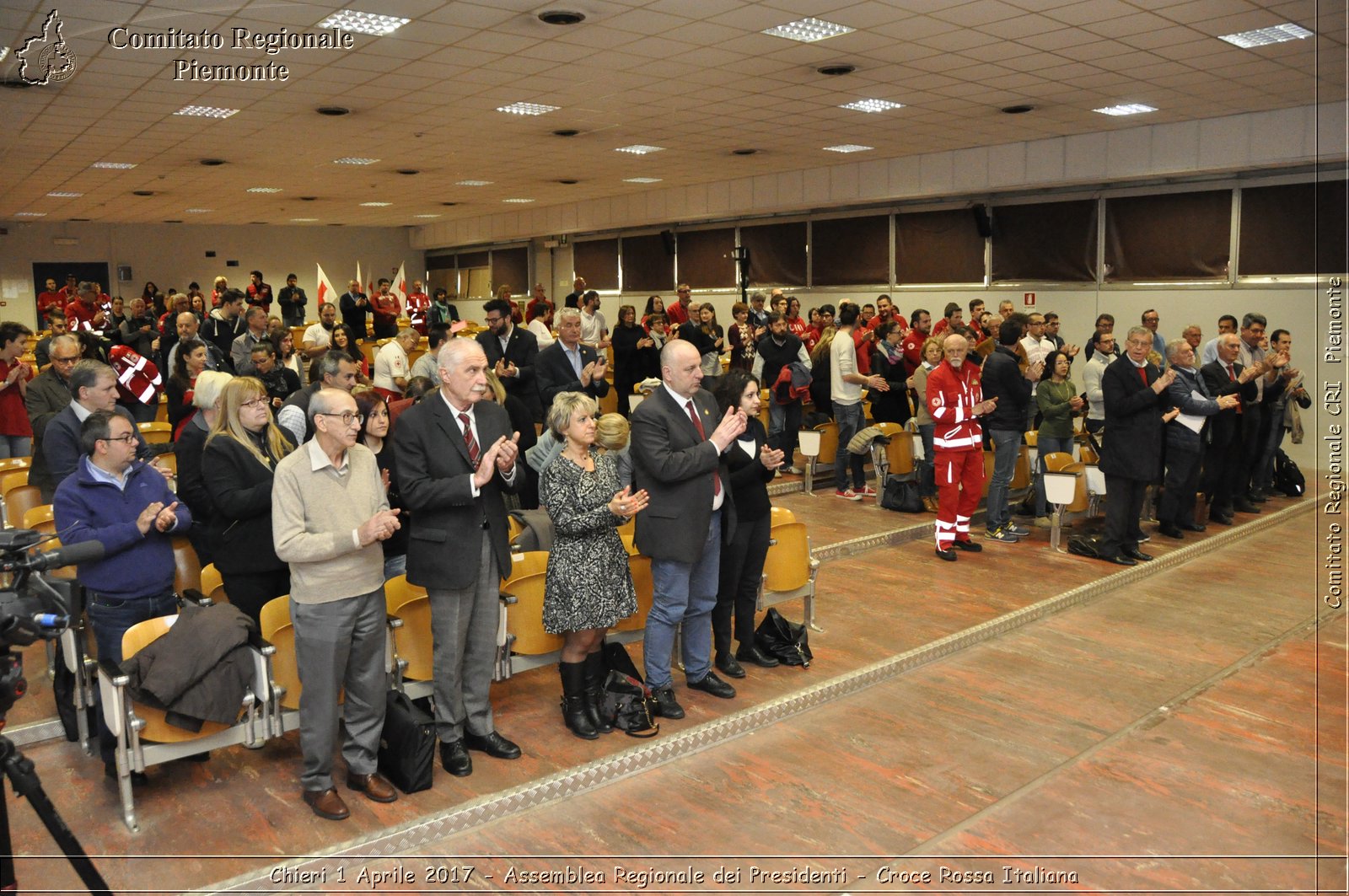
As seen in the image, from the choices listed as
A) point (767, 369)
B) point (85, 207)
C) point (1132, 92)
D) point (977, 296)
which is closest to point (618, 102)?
point (767, 369)

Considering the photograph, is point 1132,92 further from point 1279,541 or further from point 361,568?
point 361,568

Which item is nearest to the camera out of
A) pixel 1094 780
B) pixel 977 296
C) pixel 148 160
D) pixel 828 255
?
pixel 1094 780

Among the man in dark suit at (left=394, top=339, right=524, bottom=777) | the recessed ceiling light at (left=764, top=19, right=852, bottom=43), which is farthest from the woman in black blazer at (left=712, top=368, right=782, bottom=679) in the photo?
the recessed ceiling light at (left=764, top=19, right=852, bottom=43)

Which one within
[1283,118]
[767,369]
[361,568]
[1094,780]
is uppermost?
[1283,118]

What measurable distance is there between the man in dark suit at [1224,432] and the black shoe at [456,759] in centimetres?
714

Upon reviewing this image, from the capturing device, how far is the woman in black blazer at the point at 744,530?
4.78 meters

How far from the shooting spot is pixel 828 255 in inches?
677

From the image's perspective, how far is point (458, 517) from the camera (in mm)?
3861

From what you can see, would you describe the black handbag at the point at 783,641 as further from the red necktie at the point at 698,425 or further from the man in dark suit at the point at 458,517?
the man in dark suit at the point at 458,517

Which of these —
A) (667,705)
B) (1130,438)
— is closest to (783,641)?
(667,705)

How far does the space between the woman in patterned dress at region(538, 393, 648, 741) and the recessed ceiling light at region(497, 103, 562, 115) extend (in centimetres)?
727

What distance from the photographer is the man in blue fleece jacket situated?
373 centimetres

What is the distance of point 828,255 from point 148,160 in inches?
416

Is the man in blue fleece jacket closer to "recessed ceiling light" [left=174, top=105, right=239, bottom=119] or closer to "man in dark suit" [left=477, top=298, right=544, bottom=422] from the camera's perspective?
"man in dark suit" [left=477, top=298, right=544, bottom=422]
